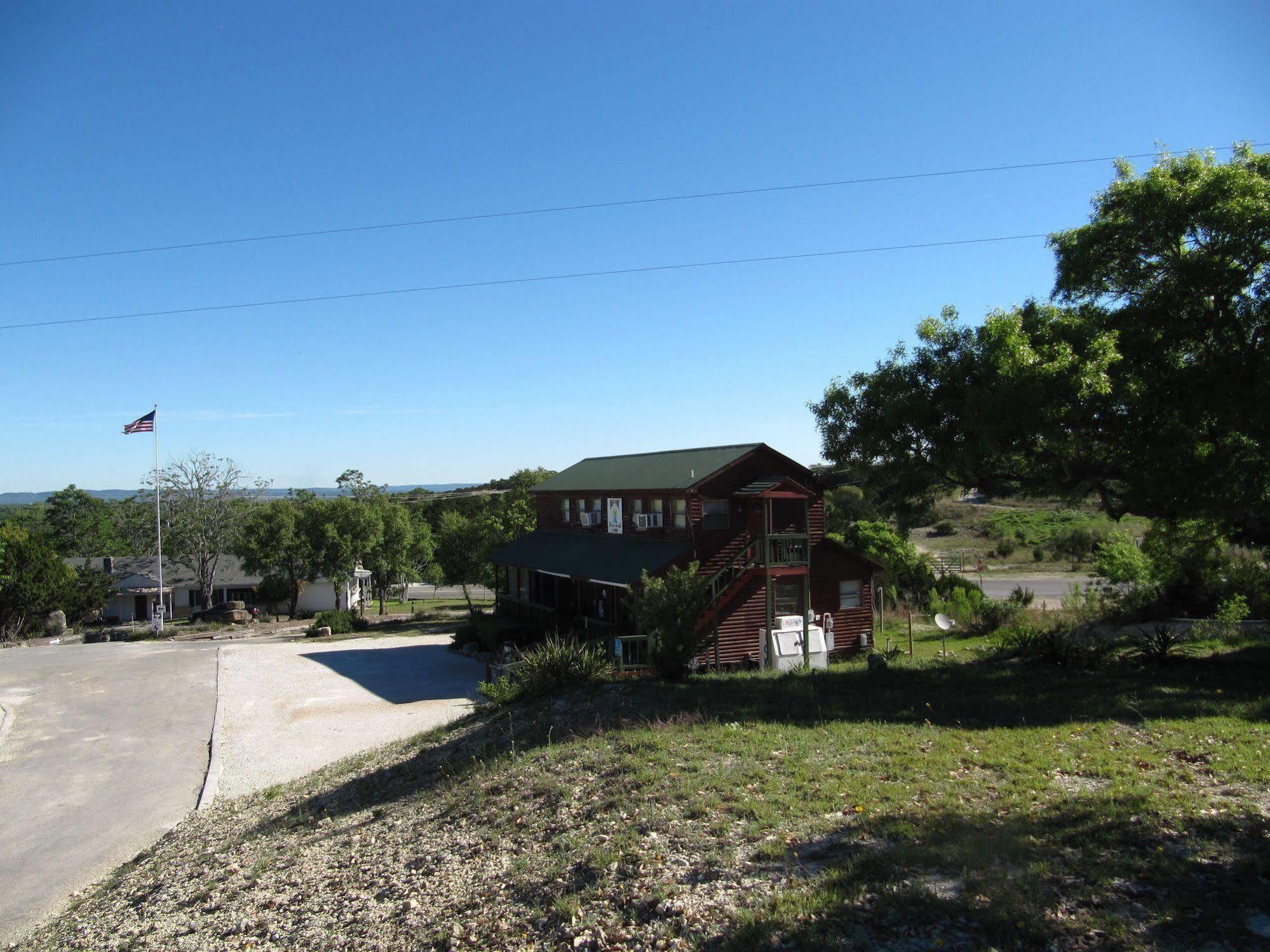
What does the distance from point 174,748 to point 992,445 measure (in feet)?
57.2

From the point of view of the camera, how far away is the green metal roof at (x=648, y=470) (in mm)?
24281

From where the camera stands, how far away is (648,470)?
27.3 meters

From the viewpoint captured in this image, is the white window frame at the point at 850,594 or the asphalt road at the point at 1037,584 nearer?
the white window frame at the point at 850,594

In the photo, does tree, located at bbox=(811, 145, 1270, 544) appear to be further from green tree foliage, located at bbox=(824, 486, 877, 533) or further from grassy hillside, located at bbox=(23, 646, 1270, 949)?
green tree foliage, located at bbox=(824, 486, 877, 533)

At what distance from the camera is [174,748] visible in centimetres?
1750

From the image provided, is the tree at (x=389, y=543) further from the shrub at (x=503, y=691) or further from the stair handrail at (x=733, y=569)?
the shrub at (x=503, y=691)

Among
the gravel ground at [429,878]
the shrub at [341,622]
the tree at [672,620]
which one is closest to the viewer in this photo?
the gravel ground at [429,878]

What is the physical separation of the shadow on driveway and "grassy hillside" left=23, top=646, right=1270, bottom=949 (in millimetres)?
9829

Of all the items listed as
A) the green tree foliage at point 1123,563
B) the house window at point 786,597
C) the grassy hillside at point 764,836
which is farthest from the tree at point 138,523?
the green tree foliage at point 1123,563

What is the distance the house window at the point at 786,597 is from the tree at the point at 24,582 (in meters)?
37.9

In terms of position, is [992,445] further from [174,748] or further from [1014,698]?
[174,748]

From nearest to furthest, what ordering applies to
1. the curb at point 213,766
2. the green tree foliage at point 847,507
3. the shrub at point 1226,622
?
the curb at point 213,766
the shrub at point 1226,622
the green tree foliage at point 847,507

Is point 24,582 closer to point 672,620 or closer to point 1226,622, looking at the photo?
point 672,620

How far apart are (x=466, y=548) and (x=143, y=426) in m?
16.9
